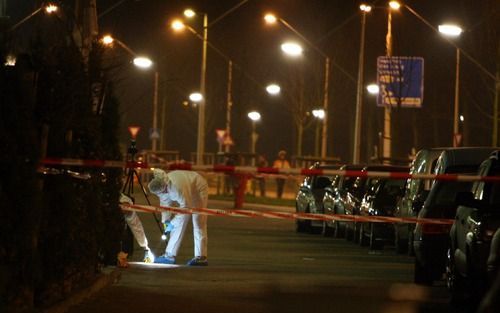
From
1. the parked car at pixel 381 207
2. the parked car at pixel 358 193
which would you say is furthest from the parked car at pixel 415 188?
the parked car at pixel 358 193

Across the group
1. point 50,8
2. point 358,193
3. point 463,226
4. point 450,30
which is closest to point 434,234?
point 463,226

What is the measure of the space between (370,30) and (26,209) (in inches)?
1608

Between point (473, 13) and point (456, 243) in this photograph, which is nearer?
point (456, 243)

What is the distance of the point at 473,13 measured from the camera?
43438 mm

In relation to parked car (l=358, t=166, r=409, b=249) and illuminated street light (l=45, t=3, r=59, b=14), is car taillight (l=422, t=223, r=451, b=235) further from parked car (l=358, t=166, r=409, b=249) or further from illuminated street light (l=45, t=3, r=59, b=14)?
parked car (l=358, t=166, r=409, b=249)

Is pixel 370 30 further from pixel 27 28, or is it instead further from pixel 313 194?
pixel 27 28

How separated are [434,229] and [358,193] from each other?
9.57 meters

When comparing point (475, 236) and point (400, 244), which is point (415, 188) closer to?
point (400, 244)

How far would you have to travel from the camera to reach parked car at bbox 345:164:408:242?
2434cm

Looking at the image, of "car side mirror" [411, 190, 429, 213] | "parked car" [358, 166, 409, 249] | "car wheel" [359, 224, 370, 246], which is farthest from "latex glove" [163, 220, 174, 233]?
"car wheel" [359, 224, 370, 246]

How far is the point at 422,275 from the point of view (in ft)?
51.1

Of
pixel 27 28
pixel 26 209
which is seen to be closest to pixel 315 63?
pixel 27 28

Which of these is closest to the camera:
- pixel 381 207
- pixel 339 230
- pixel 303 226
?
pixel 381 207

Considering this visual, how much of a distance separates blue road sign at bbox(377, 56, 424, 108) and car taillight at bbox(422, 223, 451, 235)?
1998cm
